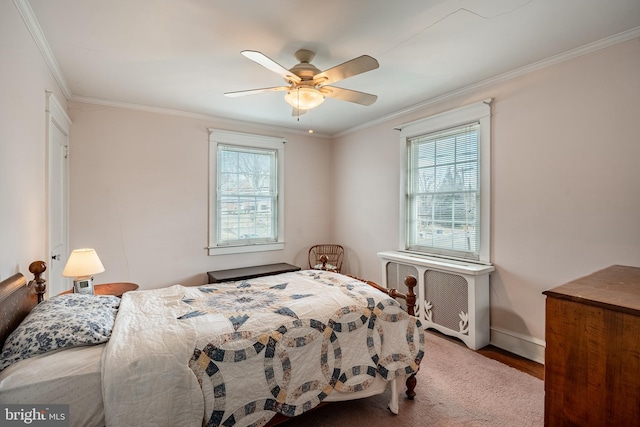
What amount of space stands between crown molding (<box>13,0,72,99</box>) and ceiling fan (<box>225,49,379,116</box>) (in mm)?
1281

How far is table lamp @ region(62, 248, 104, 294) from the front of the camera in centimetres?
241

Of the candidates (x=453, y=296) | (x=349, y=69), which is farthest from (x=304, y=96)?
(x=453, y=296)

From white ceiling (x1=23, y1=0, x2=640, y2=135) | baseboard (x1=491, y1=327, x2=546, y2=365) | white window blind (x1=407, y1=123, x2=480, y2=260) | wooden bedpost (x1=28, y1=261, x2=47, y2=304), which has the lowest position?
baseboard (x1=491, y1=327, x2=546, y2=365)

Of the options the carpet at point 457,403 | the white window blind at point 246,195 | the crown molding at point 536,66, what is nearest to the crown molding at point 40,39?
the white window blind at point 246,195

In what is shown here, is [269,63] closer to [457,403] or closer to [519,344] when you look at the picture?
[457,403]

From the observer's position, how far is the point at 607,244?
7.58ft

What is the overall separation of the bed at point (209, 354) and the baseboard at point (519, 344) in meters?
1.33

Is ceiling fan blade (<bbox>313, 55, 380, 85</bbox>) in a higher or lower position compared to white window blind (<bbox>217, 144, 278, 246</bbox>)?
higher

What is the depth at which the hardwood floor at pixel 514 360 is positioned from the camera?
101 inches

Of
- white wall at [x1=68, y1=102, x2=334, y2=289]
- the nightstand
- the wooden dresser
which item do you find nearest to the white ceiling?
white wall at [x1=68, y1=102, x2=334, y2=289]

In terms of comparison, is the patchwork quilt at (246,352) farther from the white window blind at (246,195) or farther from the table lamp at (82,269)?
the white window blind at (246,195)

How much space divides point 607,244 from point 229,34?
10.5 feet

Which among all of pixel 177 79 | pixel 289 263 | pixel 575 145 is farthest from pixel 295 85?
pixel 289 263

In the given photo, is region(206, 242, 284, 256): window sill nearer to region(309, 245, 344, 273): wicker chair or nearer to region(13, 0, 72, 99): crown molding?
region(309, 245, 344, 273): wicker chair
